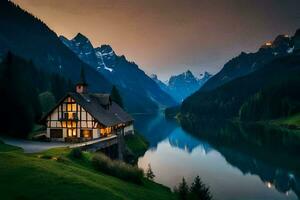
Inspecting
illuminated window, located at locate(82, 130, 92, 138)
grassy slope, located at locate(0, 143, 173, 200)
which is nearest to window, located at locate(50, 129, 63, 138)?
illuminated window, located at locate(82, 130, 92, 138)

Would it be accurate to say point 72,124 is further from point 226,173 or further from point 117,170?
point 117,170

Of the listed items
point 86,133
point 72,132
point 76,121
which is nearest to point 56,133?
point 72,132

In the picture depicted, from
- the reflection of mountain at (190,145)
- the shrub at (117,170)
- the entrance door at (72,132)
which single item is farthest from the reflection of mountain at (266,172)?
the entrance door at (72,132)

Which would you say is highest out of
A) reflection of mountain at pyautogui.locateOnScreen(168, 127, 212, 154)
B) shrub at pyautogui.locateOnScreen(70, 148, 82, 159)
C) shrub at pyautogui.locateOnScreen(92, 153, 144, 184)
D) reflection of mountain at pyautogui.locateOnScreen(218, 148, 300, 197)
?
shrub at pyautogui.locateOnScreen(70, 148, 82, 159)

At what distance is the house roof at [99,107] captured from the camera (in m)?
80.4

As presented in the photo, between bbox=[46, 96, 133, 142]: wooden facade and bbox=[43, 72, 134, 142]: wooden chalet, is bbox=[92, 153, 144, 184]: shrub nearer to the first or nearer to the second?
bbox=[43, 72, 134, 142]: wooden chalet

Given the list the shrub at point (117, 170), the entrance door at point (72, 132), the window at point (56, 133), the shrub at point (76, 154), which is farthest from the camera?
the window at point (56, 133)

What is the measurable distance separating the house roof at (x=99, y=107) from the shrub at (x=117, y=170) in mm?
32147

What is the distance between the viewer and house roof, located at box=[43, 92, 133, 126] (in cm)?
8038

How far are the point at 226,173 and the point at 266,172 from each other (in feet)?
27.5

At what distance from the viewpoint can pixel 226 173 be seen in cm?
7769

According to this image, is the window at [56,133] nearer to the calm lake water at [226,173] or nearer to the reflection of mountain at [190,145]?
the calm lake water at [226,173]

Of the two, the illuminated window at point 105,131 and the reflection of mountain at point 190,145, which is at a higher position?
the illuminated window at point 105,131

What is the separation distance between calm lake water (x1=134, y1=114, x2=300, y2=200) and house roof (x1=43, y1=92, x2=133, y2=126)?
1170cm
